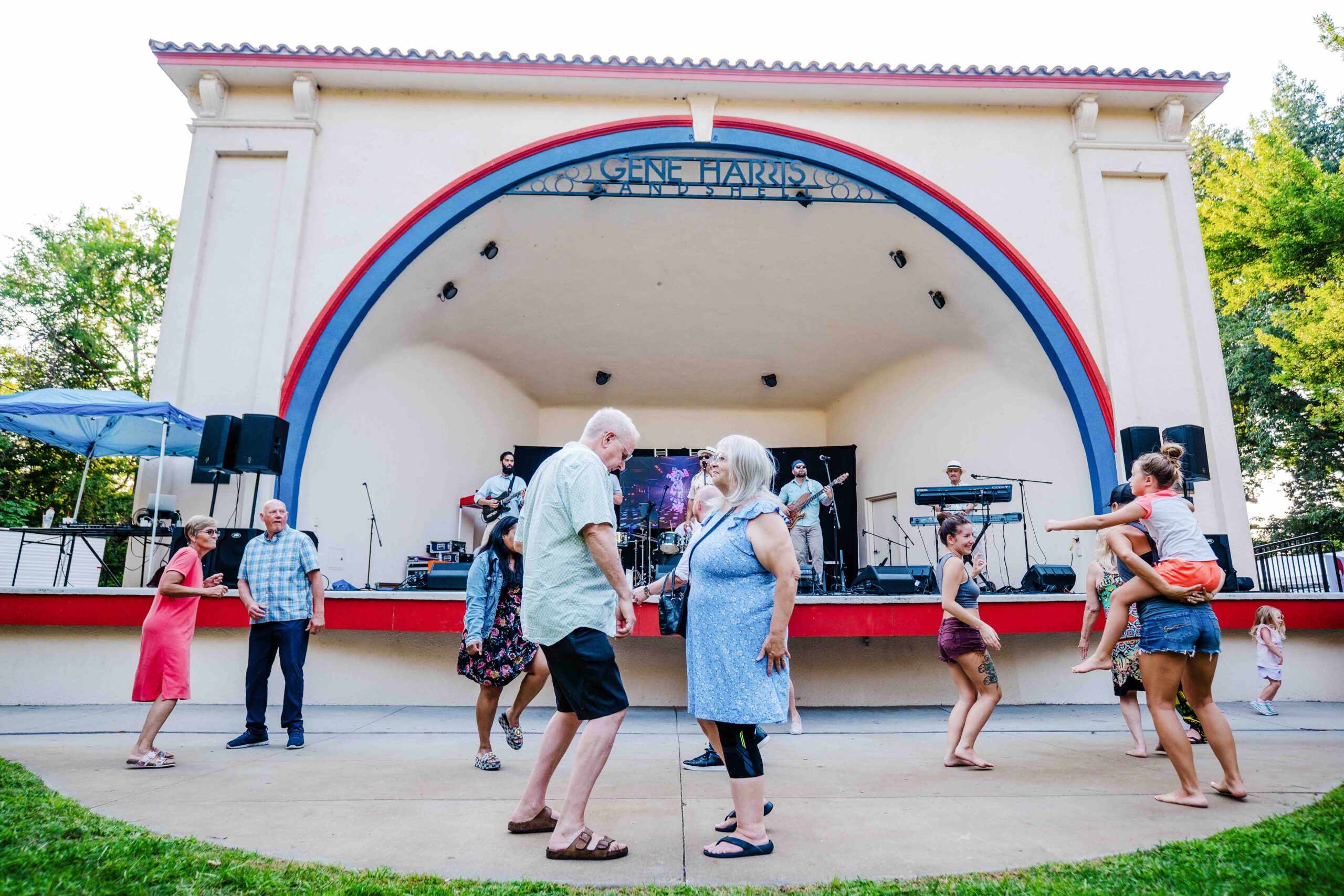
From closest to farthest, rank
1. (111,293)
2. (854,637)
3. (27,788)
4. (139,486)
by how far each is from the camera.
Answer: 1. (27,788)
2. (854,637)
3. (139,486)
4. (111,293)

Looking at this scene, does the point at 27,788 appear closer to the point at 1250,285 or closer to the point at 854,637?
the point at 854,637

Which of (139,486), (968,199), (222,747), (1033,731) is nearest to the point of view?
(222,747)

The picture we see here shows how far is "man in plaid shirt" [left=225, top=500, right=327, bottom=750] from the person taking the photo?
4531 millimetres

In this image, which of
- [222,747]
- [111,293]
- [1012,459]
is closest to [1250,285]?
[1012,459]

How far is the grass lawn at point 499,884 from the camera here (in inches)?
78.9

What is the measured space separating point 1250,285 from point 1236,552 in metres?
8.03

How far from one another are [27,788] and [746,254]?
29.9 ft

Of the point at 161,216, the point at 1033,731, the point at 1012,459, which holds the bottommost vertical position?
the point at 1033,731

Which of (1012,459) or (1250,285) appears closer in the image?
(1012,459)

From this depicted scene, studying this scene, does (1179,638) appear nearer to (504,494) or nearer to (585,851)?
(585,851)

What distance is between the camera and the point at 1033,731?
17.4 ft

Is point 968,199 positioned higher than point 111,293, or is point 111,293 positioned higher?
point 111,293

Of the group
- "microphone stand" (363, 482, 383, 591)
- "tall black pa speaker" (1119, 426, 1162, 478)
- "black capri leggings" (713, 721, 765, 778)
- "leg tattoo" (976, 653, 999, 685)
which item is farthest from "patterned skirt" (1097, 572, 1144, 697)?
"microphone stand" (363, 482, 383, 591)

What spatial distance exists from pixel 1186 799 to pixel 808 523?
6.04 metres
